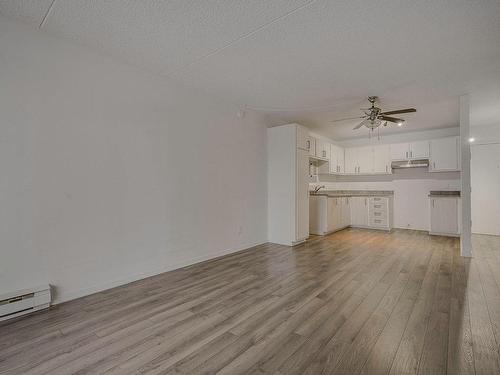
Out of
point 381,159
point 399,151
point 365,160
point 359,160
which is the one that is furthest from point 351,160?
point 399,151

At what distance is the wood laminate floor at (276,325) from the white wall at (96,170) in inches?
15.7

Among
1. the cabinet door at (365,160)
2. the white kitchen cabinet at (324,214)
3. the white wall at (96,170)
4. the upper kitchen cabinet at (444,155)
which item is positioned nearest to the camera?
the white wall at (96,170)

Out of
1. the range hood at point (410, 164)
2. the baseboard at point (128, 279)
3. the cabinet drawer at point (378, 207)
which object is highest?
the range hood at point (410, 164)

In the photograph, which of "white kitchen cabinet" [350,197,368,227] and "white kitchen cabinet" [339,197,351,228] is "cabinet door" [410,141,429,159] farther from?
"white kitchen cabinet" [339,197,351,228]

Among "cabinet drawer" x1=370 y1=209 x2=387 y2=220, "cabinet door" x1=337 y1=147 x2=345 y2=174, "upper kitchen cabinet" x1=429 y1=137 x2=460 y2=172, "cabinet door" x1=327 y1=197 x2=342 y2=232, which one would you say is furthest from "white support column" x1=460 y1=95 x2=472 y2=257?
"cabinet door" x1=337 y1=147 x2=345 y2=174

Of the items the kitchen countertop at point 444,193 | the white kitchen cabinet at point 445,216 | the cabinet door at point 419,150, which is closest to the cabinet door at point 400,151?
the cabinet door at point 419,150

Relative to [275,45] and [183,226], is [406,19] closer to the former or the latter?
[275,45]

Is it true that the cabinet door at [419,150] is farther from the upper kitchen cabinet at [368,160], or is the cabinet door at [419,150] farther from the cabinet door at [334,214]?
the cabinet door at [334,214]

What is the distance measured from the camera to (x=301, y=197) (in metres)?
5.02

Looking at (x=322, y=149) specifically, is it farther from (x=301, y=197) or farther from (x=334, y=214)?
(x=301, y=197)

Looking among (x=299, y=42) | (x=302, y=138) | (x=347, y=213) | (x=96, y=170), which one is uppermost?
(x=299, y=42)

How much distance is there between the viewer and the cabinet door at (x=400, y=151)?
6324mm

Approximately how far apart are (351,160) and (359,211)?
1.57m

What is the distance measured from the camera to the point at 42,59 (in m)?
2.41
